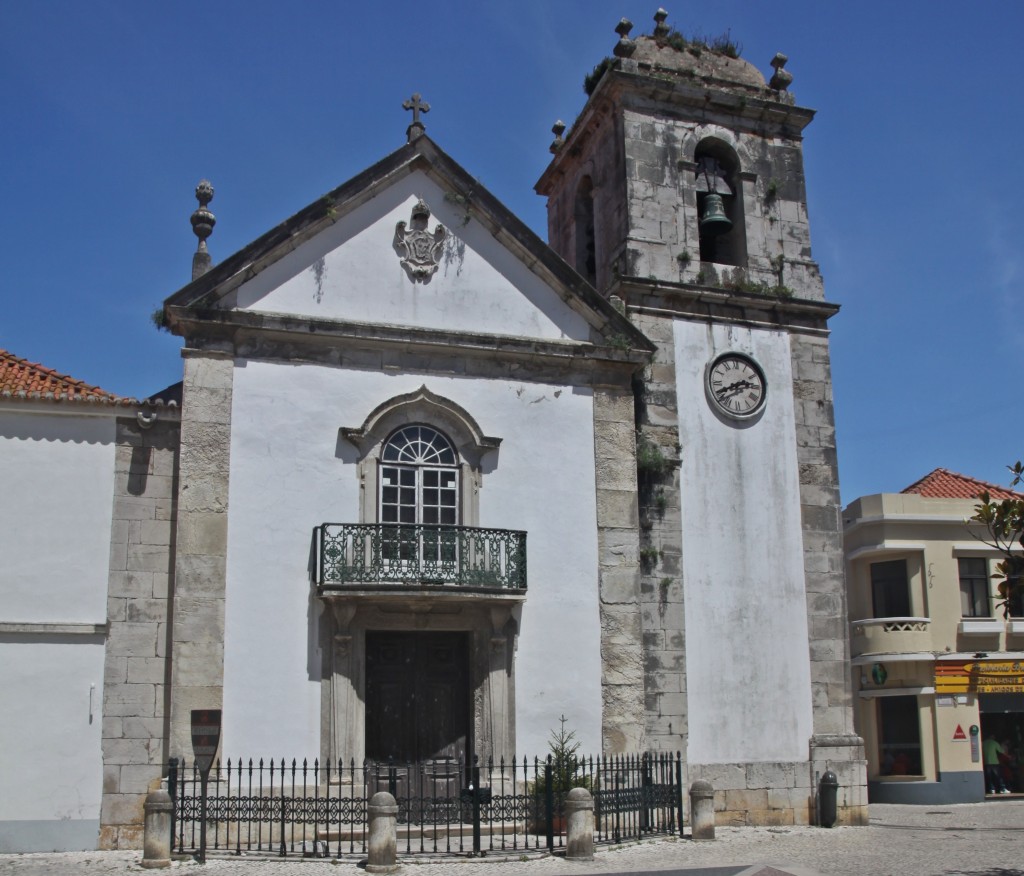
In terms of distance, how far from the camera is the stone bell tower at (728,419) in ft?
50.2

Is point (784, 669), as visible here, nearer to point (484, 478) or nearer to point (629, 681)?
point (629, 681)

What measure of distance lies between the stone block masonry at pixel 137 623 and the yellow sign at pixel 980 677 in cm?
1522

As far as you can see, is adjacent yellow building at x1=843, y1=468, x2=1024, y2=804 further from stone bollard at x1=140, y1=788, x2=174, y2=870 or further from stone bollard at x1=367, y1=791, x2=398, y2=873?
stone bollard at x1=140, y1=788, x2=174, y2=870

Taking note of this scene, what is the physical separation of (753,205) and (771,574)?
555 cm

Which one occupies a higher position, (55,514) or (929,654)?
(55,514)

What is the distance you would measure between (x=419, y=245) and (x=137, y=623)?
5839 mm

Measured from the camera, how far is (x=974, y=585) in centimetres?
2350

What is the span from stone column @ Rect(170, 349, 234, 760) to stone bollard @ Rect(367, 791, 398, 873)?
275 cm

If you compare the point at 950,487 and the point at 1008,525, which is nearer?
the point at 1008,525

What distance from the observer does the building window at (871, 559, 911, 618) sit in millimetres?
23297

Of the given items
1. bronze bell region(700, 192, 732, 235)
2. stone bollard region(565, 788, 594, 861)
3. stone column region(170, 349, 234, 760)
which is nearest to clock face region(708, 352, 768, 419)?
bronze bell region(700, 192, 732, 235)

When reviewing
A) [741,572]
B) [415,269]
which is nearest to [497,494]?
[415,269]

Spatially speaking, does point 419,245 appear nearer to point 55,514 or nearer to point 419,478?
point 419,478

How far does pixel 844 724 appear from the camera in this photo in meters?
15.8
